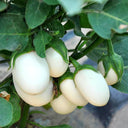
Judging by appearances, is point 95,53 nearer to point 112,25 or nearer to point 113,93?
point 112,25

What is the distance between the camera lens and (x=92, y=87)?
13.4 inches

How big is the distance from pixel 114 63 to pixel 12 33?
0.16 m

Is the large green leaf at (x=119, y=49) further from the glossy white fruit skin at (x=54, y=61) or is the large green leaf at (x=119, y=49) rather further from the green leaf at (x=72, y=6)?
the green leaf at (x=72, y=6)

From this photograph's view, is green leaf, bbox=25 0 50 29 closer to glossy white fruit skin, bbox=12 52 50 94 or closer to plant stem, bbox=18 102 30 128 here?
glossy white fruit skin, bbox=12 52 50 94

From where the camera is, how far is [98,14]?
0.28 metres

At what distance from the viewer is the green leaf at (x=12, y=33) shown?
328 mm

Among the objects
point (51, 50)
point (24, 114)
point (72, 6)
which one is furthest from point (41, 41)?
point (24, 114)

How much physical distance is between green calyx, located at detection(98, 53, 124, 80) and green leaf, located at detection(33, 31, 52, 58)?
0.34 feet

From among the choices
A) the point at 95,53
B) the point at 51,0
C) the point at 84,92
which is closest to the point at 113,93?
the point at 95,53

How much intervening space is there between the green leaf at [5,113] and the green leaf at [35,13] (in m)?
0.13

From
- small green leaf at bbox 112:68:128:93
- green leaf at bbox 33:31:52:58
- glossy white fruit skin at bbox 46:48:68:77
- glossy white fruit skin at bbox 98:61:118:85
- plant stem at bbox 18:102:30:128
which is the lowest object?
plant stem at bbox 18:102:30:128

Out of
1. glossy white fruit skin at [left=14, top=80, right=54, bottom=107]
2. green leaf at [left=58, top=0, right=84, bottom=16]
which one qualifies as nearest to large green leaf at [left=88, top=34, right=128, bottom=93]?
glossy white fruit skin at [left=14, top=80, right=54, bottom=107]

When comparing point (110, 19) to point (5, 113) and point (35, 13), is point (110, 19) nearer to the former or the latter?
point (35, 13)

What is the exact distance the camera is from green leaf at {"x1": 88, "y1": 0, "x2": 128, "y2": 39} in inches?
10.6
